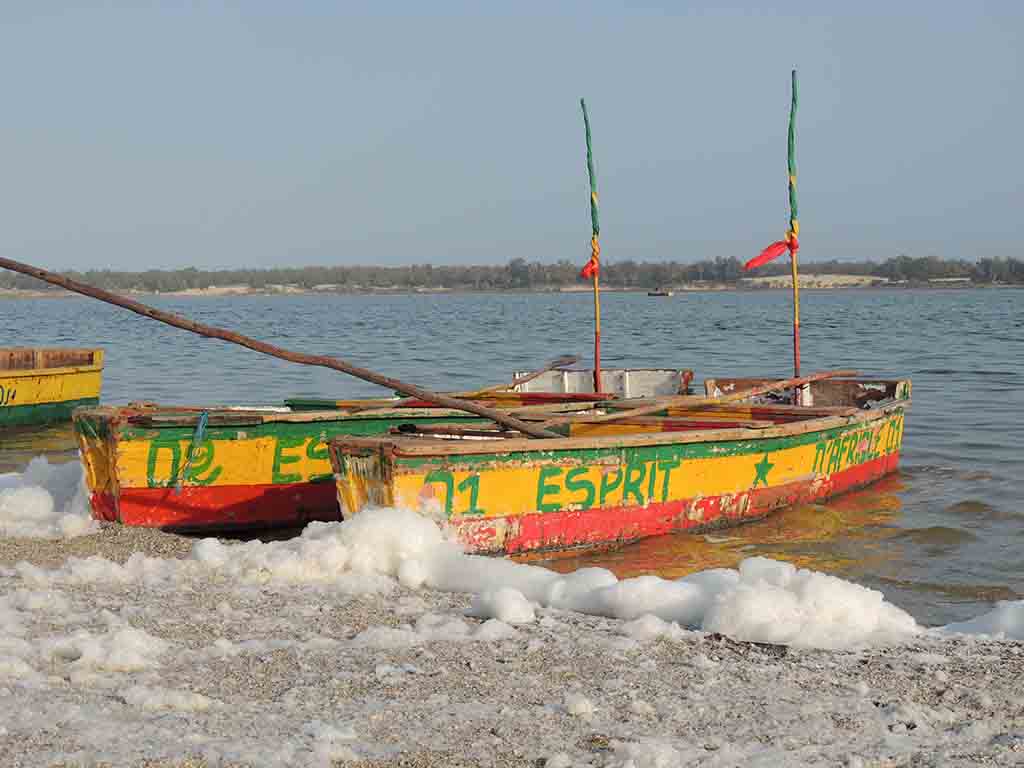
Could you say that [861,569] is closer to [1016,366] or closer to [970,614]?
[970,614]

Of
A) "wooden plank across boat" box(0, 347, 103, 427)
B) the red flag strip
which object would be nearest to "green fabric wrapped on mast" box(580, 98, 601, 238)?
the red flag strip

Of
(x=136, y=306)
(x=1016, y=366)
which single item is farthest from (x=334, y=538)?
(x=1016, y=366)

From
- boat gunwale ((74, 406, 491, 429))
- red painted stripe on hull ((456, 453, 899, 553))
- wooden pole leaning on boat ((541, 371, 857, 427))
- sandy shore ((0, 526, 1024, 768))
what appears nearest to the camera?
sandy shore ((0, 526, 1024, 768))

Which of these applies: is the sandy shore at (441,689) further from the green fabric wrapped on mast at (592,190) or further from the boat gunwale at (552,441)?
the green fabric wrapped on mast at (592,190)

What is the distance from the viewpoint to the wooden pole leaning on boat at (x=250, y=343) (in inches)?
304

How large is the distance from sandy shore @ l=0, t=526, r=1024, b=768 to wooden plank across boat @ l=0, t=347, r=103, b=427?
11.8m

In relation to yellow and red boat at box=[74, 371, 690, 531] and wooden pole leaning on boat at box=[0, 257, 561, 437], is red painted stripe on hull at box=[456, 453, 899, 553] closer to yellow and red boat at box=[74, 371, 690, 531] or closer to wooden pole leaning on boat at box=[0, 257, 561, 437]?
wooden pole leaning on boat at box=[0, 257, 561, 437]

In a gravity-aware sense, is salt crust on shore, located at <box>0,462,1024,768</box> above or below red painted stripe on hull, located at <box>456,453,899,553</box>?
above

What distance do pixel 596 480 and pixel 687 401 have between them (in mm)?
3014

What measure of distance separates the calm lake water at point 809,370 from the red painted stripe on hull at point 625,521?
0.15 meters

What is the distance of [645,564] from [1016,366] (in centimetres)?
2362

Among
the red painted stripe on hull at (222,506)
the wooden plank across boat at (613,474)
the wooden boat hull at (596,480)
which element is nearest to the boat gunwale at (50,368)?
the red painted stripe on hull at (222,506)

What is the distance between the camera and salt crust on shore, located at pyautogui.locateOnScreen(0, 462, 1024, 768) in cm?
→ 460

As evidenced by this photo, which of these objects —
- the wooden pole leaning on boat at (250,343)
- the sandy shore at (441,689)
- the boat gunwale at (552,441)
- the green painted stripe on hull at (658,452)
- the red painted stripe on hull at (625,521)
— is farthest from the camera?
the red painted stripe on hull at (625,521)
